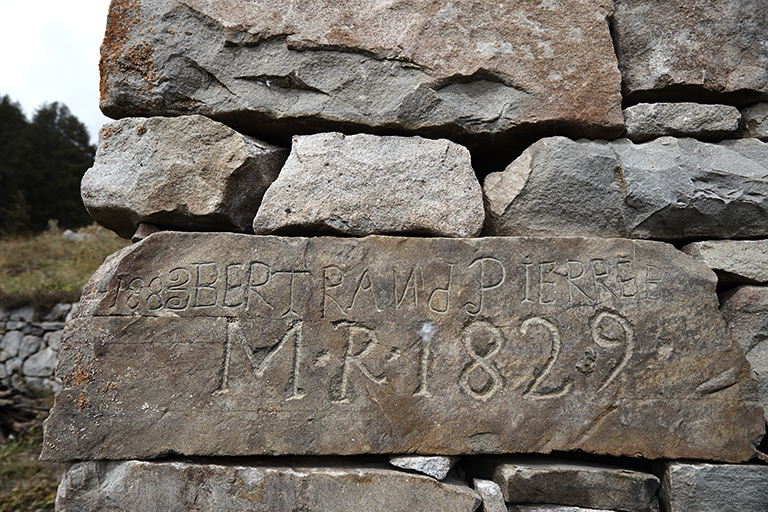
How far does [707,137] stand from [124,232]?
251 cm

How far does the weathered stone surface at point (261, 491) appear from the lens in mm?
1552

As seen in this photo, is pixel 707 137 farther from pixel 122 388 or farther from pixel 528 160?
pixel 122 388

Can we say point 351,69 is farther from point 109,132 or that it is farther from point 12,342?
point 12,342

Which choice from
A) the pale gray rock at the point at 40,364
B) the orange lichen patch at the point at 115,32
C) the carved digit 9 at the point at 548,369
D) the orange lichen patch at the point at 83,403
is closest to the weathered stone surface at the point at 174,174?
the orange lichen patch at the point at 115,32

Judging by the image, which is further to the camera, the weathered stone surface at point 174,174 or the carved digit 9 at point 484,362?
the weathered stone surface at point 174,174

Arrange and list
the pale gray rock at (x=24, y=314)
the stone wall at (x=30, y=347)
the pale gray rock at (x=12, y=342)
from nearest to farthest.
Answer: the stone wall at (x=30, y=347)
the pale gray rock at (x=12, y=342)
the pale gray rock at (x=24, y=314)

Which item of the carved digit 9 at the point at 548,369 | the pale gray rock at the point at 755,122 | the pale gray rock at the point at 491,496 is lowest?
the pale gray rock at the point at 491,496

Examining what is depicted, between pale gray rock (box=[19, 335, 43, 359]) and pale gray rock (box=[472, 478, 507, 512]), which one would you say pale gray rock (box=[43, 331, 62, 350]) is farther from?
pale gray rock (box=[472, 478, 507, 512])

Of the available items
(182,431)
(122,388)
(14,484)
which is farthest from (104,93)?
(14,484)

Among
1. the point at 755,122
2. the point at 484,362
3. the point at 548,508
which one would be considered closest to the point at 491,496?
the point at 548,508

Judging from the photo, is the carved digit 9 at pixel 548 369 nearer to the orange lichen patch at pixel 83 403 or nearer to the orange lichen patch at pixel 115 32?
the orange lichen patch at pixel 83 403

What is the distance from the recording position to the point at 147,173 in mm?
1784

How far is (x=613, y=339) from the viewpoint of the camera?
1.72 meters

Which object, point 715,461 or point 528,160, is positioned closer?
point 715,461
